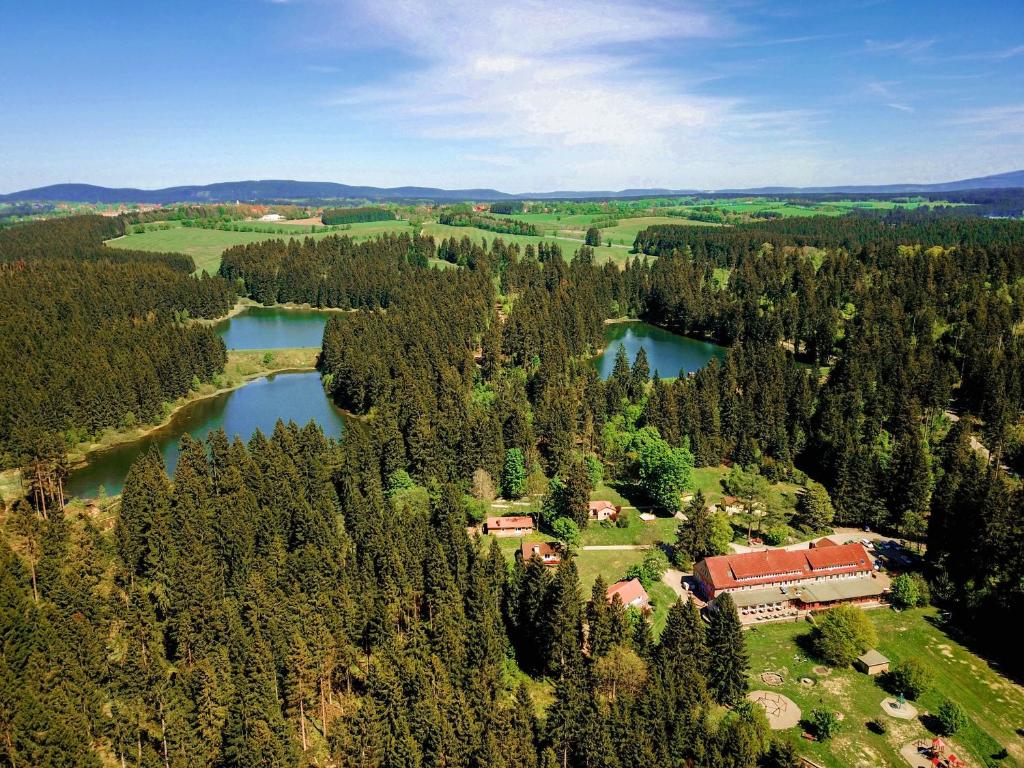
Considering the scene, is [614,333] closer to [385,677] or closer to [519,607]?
[519,607]

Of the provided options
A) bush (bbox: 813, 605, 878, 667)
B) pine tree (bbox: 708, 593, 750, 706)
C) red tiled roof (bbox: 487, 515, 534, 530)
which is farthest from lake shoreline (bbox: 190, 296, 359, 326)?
A: bush (bbox: 813, 605, 878, 667)

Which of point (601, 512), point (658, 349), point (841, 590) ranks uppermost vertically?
point (658, 349)

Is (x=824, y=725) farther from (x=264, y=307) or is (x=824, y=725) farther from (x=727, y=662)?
(x=264, y=307)

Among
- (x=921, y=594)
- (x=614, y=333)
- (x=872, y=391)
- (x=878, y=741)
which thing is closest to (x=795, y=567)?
(x=921, y=594)

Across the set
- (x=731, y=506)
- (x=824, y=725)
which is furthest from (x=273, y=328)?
(x=824, y=725)

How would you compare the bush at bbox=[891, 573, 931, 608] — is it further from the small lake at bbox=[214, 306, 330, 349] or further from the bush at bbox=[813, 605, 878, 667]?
the small lake at bbox=[214, 306, 330, 349]

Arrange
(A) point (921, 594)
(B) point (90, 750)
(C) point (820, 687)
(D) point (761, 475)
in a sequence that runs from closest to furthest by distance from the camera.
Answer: (B) point (90, 750), (C) point (820, 687), (A) point (921, 594), (D) point (761, 475)

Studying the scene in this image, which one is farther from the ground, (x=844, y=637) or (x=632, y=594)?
(x=632, y=594)

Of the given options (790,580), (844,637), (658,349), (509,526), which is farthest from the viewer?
(658,349)
